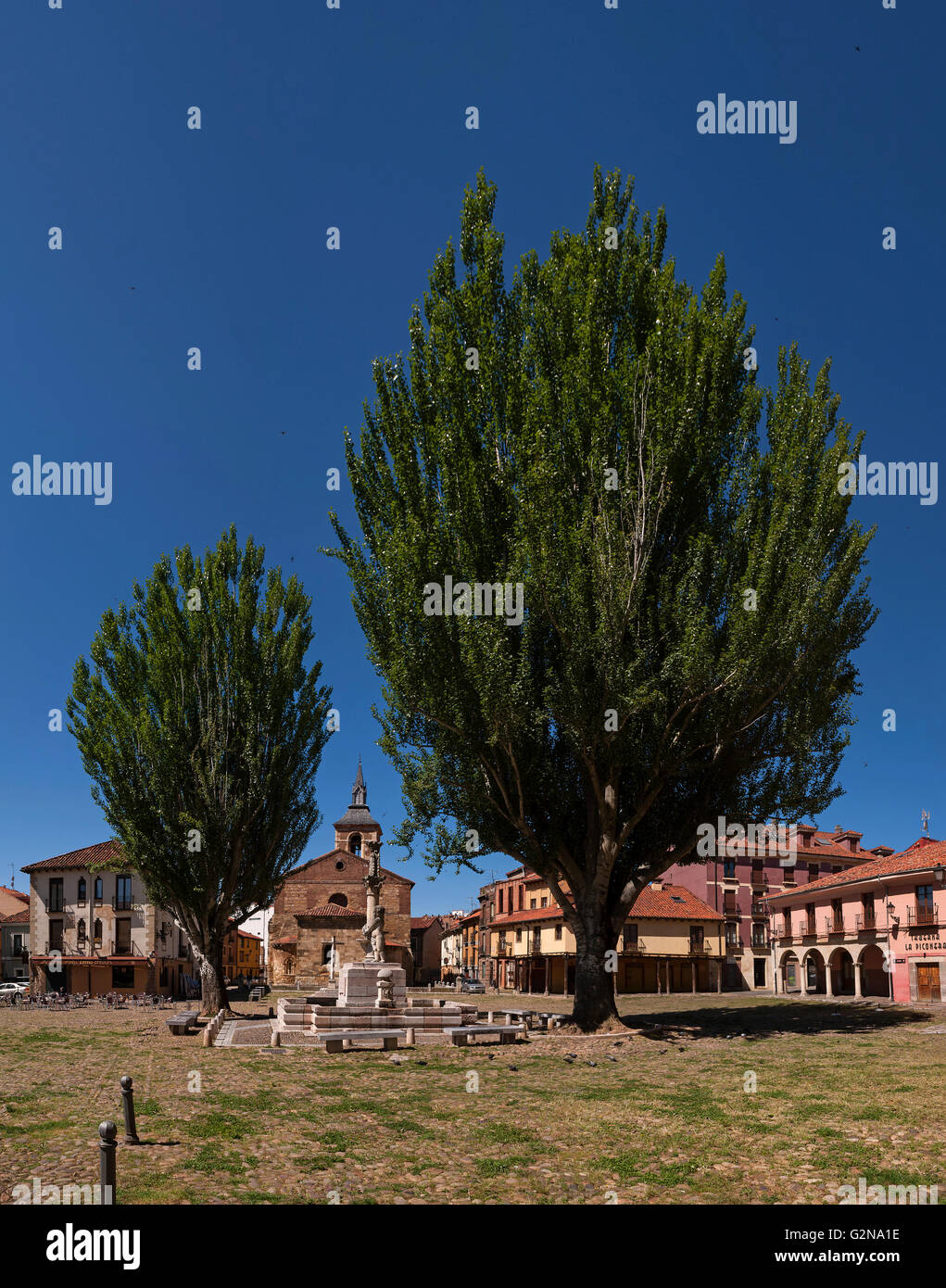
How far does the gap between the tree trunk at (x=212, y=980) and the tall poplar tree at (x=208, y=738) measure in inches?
1.7

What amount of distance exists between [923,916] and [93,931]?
44.7m

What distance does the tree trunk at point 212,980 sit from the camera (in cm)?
2856

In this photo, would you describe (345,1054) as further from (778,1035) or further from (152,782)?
(152,782)

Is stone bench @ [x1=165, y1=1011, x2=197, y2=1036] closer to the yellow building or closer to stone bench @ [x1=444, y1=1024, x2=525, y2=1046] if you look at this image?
stone bench @ [x1=444, y1=1024, x2=525, y2=1046]

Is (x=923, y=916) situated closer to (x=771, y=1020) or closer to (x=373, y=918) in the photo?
(x=771, y=1020)

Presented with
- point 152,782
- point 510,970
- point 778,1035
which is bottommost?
point 510,970

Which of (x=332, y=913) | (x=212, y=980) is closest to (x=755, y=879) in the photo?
(x=332, y=913)

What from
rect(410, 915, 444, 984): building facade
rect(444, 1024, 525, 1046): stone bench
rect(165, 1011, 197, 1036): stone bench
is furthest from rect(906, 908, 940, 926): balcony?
rect(410, 915, 444, 984): building facade

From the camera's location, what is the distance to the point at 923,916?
36.8 m

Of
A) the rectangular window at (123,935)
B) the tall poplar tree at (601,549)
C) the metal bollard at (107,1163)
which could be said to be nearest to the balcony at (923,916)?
the tall poplar tree at (601,549)

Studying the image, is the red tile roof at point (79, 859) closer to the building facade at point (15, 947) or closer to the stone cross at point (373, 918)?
the building facade at point (15, 947)
